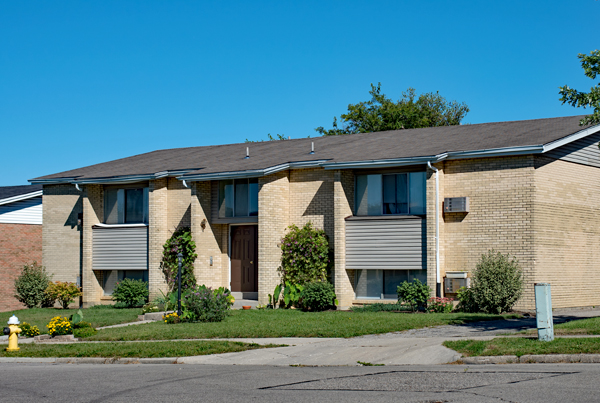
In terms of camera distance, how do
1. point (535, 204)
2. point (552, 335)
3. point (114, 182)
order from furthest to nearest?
point (114, 182)
point (535, 204)
point (552, 335)

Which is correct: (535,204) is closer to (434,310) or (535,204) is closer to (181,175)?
(434,310)

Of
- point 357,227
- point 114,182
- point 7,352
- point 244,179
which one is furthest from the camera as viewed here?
point 114,182

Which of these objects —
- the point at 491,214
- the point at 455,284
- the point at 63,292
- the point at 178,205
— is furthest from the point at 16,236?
the point at 491,214

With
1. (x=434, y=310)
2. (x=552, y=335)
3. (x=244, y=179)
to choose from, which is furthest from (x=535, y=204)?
(x=244, y=179)

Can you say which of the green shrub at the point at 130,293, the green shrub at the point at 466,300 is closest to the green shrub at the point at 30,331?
the green shrub at the point at 130,293

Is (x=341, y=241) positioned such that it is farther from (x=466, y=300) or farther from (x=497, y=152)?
(x=497, y=152)

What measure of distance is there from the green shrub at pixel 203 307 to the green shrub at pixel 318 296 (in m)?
3.63

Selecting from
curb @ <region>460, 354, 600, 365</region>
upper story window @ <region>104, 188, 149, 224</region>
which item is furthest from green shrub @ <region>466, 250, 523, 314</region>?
upper story window @ <region>104, 188, 149, 224</region>

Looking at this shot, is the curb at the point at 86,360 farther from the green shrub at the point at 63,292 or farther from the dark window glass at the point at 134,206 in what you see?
the dark window glass at the point at 134,206

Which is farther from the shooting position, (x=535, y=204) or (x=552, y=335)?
(x=535, y=204)

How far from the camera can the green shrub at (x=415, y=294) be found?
21.0 meters

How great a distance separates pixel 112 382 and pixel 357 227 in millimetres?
12886

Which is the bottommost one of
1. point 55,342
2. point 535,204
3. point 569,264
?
point 55,342

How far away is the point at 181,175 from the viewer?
2520cm
